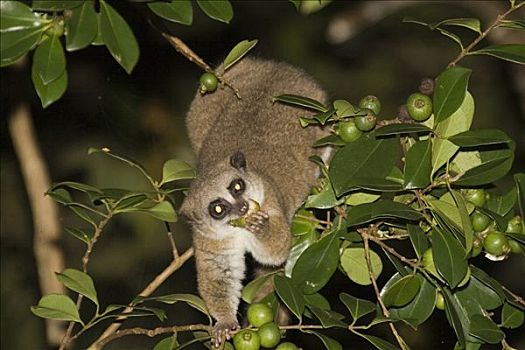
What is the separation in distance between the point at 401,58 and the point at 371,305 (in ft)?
21.8

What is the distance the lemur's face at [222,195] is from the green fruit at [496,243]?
62.1 inches

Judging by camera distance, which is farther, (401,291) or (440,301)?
(440,301)

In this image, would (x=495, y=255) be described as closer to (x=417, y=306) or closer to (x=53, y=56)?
(x=417, y=306)

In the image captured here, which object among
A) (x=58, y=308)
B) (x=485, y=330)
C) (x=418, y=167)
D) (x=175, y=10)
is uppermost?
(x=175, y=10)

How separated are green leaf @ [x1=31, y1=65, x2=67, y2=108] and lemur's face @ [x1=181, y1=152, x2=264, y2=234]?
199cm

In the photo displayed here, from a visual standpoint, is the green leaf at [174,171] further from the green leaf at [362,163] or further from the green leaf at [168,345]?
the green leaf at [362,163]

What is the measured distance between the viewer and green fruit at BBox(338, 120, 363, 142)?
13.0ft

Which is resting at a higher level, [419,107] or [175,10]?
[175,10]

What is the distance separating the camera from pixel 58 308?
3852 millimetres

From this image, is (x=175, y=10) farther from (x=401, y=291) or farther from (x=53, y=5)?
(x=401, y=291)

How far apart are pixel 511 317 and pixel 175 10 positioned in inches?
73.6

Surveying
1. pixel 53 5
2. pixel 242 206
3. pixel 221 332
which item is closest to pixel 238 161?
pixel 242 206

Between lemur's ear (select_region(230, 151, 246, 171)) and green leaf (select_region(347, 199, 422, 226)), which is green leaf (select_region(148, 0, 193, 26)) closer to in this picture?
green leaf (select_region(347, 199, 422, 226))

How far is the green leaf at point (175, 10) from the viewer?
10.5 ft
